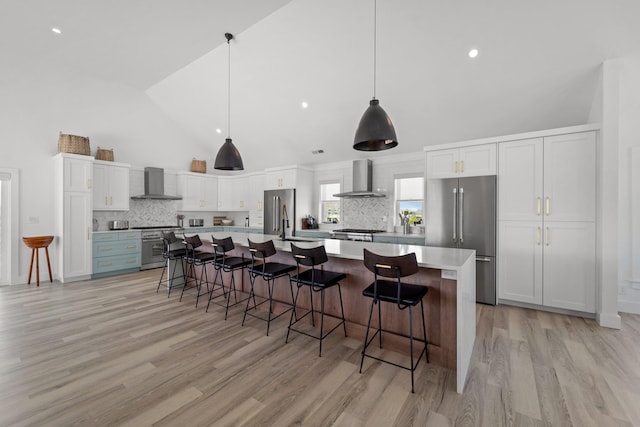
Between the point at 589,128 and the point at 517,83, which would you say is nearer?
the point at 589,128

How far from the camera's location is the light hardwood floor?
1.76 meters

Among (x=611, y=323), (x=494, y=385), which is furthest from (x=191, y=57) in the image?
(x=611, y=323)

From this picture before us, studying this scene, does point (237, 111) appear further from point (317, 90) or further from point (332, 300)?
point (332, 300)

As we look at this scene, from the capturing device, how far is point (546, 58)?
3309 millimetres

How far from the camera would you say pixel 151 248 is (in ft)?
20.0

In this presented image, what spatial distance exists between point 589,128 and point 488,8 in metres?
1.84

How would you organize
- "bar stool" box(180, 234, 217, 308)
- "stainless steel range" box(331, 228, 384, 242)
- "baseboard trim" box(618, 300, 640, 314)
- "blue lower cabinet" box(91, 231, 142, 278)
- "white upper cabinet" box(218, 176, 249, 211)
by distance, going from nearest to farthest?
"baseboard trim" box(618, 300, 640, 314), "bar stool" box(180, 234, 217, 308), "stainless steel range" box(331, 228, 384, 242), "blue lower cabinet" box(91, 231, 142, 278), "white upper cabinet" box(218, 176, 249, 211)

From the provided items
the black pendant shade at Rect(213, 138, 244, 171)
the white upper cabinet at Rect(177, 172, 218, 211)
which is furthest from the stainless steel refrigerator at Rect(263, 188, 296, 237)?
the black pendant shade at Rect(213, 138, 244, 171)

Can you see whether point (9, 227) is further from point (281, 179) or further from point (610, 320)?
point (610, 320)

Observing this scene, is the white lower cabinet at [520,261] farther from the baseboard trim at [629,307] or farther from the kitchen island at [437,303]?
the kitchen island at [437,303]

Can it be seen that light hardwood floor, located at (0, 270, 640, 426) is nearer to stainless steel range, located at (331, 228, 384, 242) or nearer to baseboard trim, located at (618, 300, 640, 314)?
baseboard trim, located at (618, 300, 640, 314)

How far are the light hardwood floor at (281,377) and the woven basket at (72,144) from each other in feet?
10.4

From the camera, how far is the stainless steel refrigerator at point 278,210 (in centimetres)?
648

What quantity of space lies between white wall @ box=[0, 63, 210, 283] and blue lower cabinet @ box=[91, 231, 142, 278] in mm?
732
